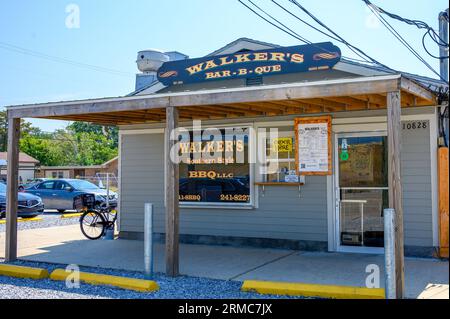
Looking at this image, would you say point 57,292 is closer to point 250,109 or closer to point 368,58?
point 250,109

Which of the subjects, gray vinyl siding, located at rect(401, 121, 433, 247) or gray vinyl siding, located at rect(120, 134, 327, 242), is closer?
gray vinyl siding, located at rect(401, 121, 433, 247)

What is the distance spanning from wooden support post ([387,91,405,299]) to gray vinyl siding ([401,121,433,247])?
2834 millimetres

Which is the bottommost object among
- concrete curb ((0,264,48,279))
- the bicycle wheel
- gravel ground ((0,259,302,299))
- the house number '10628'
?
gravel ground ((0,259,302,299))

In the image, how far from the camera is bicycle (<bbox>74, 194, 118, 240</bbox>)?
11.6 metres

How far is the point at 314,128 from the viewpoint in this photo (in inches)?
371

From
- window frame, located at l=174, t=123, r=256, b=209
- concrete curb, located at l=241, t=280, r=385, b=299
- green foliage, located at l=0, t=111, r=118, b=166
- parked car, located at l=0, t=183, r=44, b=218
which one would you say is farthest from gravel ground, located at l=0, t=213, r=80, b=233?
green foliage, located at l=0, t=111, r=118, b=166

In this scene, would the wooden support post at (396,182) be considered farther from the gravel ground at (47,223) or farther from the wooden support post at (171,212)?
the gravel ground at (47,223)

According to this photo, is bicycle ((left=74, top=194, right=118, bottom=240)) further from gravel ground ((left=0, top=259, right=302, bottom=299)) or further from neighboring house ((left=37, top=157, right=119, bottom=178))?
neighboring house ((left=37, top=157, right=119, bottom=178))

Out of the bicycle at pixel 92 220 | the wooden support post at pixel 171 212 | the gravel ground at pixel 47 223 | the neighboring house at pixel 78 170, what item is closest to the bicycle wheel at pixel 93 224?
the bicycle at pixel 92 220

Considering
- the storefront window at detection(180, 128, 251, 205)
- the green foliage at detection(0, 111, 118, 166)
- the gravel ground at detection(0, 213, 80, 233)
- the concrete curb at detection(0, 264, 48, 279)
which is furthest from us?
the green foliage at detection(0, 111, 118, 166)

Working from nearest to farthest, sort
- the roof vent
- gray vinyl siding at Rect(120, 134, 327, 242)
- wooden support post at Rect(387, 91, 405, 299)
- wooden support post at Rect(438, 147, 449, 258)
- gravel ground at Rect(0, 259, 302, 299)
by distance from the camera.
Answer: wooden support post at Rect(387, 91, 405, 299)
gravel ground at Rect(0, 259, 302, 299)
wooden support post at Rect(438, 147, 449, 258)
gray vinyl siding at Rect(120, 134, 327, 242)
the roof vent

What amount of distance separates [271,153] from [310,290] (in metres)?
4.14

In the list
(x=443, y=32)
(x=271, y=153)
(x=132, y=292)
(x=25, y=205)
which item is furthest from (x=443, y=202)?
(x=25, y=205)

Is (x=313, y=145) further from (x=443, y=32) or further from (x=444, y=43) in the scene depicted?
(x=443, y=32)
